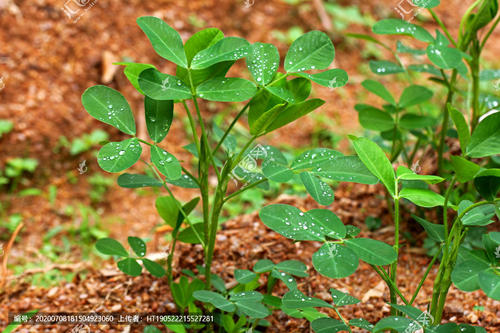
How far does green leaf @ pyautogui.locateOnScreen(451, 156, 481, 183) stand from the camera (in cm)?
96

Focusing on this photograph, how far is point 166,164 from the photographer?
106 centimetres

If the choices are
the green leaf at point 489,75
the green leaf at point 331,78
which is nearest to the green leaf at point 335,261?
the green leaf at point 331,78

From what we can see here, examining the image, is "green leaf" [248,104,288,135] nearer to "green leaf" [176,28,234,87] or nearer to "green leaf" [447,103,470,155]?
"green leaf" [176,28,234,87]

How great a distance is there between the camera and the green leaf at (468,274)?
0.96 metres

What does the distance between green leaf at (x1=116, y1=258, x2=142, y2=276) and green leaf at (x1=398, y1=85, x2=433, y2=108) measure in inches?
38.7

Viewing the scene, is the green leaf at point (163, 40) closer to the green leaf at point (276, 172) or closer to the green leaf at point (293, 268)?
the green leaf at point (276, 172)

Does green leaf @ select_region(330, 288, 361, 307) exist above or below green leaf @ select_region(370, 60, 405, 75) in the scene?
below

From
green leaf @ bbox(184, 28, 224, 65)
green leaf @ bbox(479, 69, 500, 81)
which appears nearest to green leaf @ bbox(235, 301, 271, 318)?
green leaf @ bbox(184, 28, 224, 65)

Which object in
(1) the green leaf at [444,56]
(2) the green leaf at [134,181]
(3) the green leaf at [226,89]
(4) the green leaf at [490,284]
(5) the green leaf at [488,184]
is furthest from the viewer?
(1) the green leaf at [444,56]

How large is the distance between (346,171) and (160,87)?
450mm

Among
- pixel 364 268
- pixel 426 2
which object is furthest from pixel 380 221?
pixel 426 2

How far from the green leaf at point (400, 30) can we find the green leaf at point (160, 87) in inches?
24.4

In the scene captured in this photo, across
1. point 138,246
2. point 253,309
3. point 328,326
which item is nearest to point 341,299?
point 328,326

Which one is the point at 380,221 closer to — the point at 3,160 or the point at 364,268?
the point at 364,268
